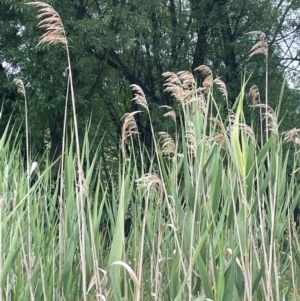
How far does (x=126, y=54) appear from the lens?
9477mm

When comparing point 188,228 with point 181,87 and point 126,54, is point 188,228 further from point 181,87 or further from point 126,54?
point 126,54

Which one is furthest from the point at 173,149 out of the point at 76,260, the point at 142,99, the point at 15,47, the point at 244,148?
the point at 15,47

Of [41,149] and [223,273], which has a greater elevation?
[41,149]

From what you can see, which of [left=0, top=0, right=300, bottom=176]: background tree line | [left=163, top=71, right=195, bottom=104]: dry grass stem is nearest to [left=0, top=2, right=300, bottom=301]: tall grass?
[left=163, top=71, right=195, bottom=104]: dry grass stem

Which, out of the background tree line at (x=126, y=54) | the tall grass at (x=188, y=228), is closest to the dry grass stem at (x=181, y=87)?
the tall grass at (x=188, y=228)

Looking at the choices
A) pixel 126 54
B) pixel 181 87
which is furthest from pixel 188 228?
pixel 126 54

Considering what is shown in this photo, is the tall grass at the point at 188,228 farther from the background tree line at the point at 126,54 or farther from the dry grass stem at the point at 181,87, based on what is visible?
the background tree line at the point at 126,54

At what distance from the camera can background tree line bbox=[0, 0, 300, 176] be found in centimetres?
687

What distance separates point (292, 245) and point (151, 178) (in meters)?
0.70

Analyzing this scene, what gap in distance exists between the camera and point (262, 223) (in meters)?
1.33

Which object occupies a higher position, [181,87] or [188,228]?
[181,87]

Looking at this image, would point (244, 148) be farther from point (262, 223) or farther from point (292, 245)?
point (292, 245)

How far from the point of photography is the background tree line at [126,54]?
271 inches

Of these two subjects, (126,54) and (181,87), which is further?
(126,54)
